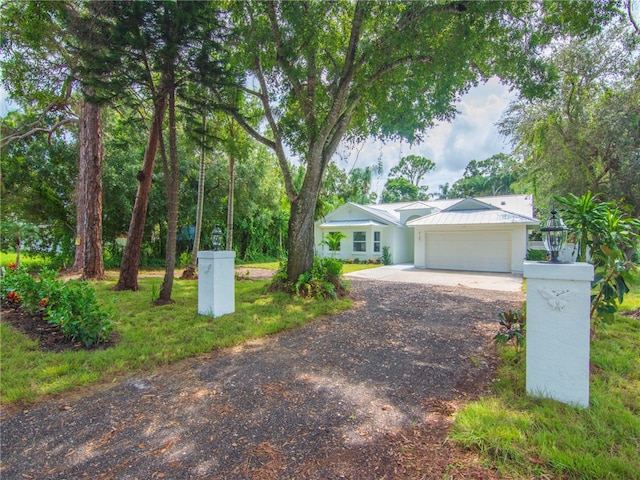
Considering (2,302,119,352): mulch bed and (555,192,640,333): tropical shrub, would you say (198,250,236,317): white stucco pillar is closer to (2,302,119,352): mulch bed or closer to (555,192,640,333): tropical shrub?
(2,302,119,352): mulch bed

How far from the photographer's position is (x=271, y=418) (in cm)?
259

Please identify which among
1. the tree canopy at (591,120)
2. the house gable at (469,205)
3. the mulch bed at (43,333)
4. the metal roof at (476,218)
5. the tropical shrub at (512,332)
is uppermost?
the tree canopy at (591,120)

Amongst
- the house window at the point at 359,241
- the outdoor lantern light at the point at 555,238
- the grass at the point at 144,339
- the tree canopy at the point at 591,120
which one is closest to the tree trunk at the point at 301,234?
the grass at the point at 144,339

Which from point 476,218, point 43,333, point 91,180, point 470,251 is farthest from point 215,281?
point 470,251

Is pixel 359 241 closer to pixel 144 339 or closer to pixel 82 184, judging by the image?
pixel 82 184

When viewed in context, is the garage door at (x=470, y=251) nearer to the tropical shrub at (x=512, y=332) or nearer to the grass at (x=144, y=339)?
the grass at (x=144, y=339)

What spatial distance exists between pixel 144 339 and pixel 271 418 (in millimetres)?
2790

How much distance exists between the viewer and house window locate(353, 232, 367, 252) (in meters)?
17.9

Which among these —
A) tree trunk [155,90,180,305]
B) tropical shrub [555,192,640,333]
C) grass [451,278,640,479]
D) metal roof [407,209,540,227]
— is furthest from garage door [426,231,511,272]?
tree trunk [155,90,180,305]

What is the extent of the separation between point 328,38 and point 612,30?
8238 mm

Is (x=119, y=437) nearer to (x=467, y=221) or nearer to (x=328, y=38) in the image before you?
(x=328, y=38)

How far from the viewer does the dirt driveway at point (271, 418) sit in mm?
2037

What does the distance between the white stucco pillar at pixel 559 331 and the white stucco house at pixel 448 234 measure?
11083 mm

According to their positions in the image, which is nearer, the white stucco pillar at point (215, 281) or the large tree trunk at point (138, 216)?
the white stucco pillar at point (215, 281)
